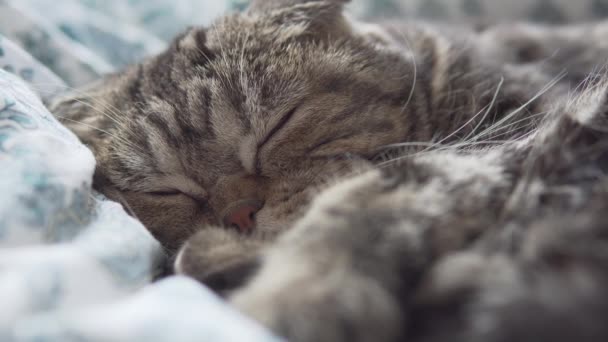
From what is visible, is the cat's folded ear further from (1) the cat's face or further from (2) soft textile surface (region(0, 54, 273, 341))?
(2) soft textile surface (region(0, 54, 273, 341))

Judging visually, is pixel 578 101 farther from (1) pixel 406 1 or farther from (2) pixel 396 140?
(1) pixel 406 1

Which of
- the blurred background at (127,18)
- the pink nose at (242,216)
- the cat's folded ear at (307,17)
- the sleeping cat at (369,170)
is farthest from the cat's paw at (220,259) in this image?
the blurred background at (127,18)

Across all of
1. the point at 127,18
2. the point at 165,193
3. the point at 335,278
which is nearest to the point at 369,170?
the point at 335,278

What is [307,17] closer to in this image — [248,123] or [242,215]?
[248,123]

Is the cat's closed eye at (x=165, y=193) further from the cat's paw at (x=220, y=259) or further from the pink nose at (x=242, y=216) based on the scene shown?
the cat's paw at (x=220, y=259)

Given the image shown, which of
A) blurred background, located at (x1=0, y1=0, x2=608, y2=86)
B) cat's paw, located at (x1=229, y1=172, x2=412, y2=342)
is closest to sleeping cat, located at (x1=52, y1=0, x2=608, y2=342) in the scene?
cat's paw, located at (x1=229, y1=172, x2=412, y2=342)

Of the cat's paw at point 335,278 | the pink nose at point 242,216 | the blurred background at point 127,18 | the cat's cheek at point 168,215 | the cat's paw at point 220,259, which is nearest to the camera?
the cat's paw at point 335,278

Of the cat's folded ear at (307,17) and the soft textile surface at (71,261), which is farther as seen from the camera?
the cat's folded ear at (307,17)
